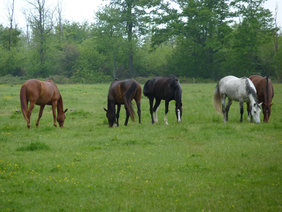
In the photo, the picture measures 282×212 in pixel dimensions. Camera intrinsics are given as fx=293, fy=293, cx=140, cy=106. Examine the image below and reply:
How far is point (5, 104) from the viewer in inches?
736

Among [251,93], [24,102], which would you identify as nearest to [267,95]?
[251,93]

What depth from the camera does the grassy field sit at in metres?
4.52

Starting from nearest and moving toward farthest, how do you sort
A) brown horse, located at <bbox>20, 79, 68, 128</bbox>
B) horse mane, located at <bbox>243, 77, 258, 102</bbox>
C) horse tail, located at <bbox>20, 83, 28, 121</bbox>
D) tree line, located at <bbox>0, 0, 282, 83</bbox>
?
horse tail, located at <bbox>20, 83, 28, 121</bbox> → brown horse, located at <bbox>20, 79, 68, 128</bbox> → horse mane, located at <bbox>243, 77, 258, 102</bbox> → tree line, located at <bbox>0, 0, 282, 83</bbox>

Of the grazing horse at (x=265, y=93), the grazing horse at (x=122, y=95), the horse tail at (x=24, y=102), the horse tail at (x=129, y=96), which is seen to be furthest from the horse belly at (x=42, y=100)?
the grazing horse at (x=265, y=93)

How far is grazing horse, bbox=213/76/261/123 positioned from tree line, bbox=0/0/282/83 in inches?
1202

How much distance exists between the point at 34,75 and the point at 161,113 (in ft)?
138

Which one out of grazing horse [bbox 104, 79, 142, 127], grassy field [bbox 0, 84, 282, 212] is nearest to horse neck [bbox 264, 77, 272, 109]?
grassy field [bbox 0, 84, 282, 212]

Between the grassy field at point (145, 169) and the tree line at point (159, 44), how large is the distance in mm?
35166

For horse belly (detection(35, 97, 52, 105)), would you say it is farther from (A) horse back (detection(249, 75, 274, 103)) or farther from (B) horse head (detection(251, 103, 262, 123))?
Result: (A) horse back (detection(249, 75, 274, 103))

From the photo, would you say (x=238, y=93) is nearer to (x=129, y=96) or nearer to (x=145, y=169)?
(x=129, y=96)

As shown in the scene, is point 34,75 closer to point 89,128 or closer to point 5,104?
point 5,104

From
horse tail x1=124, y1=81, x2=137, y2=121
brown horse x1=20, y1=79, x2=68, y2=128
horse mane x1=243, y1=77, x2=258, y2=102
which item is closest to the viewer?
brown horse x1=20, y1=79, x2=68, y2=128

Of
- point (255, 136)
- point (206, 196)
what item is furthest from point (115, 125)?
point (206, 196)

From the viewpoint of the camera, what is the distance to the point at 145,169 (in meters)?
6.15
